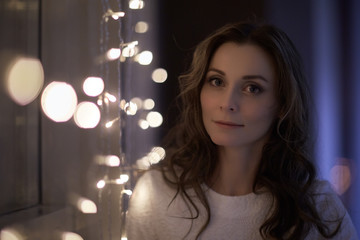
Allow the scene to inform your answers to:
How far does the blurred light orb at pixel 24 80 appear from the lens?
86cm

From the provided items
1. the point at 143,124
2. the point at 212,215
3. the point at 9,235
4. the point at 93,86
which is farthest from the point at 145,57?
the point at 9,235

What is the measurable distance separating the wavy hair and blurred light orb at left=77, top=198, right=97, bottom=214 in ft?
0.91

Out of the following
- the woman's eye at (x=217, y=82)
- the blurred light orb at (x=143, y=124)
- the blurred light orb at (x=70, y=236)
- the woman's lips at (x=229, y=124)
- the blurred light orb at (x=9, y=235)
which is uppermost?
the woman's eye at (x=217, y=82)

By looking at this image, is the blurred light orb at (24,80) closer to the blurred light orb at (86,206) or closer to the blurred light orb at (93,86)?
the blurred light orb at (93,86)

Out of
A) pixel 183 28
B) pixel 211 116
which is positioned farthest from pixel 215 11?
pixel 211 116

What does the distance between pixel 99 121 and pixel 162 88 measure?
58 cm

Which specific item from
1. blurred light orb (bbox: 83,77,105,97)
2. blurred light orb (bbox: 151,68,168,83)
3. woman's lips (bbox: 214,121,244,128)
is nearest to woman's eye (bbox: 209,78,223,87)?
woman's lips (bbox: 214,121,244,128)

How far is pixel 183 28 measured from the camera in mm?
1630

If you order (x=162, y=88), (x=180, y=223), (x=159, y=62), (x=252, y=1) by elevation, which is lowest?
(x=180, y=223)

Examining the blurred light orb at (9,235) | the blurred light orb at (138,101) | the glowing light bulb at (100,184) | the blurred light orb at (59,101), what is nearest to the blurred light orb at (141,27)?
the blurred light orb at (138,101)

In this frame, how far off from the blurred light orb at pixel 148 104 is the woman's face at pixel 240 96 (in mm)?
528

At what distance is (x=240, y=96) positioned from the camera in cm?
116

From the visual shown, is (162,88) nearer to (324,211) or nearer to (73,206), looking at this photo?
(73,206)

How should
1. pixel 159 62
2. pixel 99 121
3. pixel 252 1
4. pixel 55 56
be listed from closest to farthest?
pixel 55 56 → pixel 99 121 → pixel 252 1 → pixel 159 62
